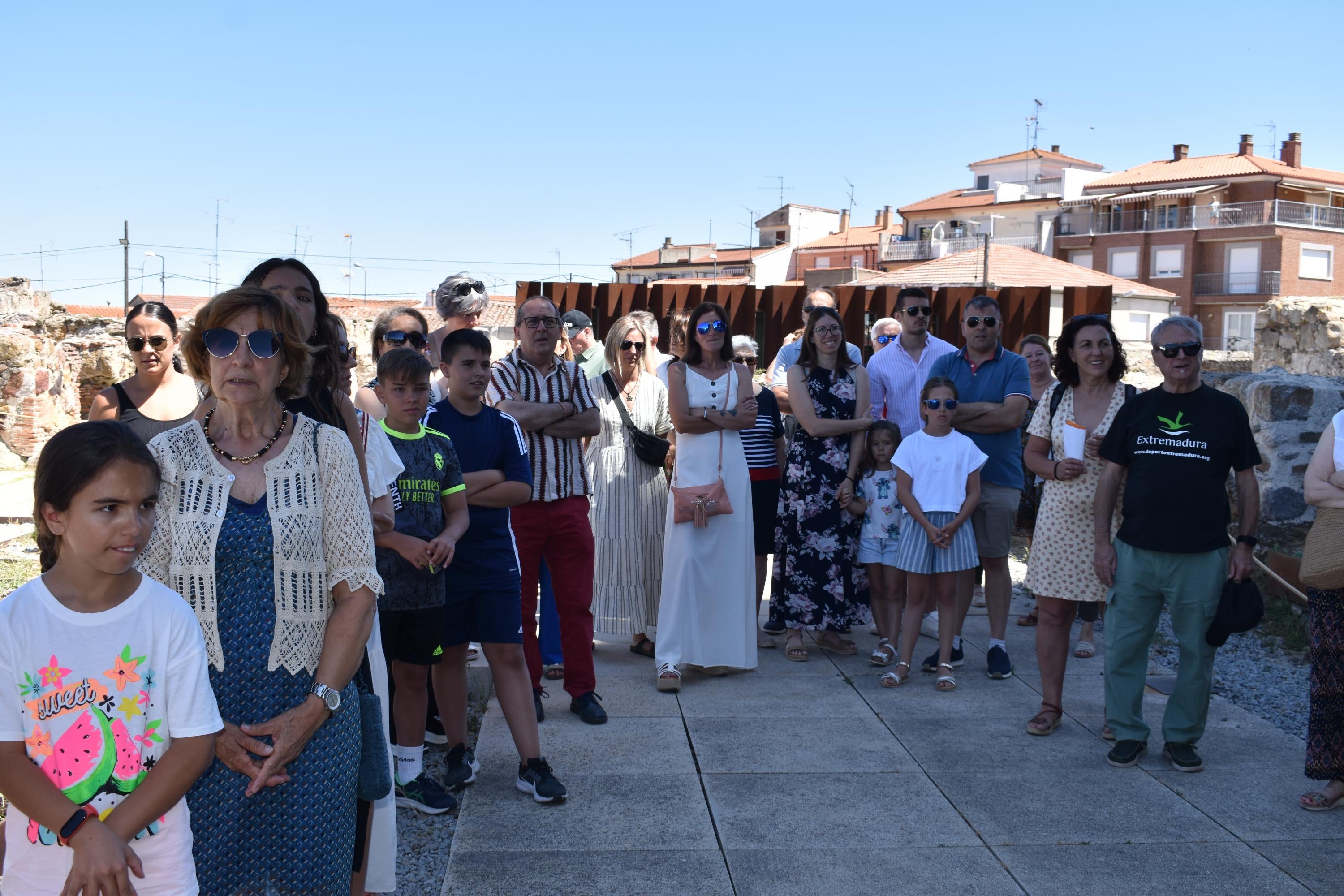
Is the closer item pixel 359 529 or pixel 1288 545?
pixel 359 529

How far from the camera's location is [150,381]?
Answer: 198 inches

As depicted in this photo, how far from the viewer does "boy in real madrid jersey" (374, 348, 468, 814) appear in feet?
13.1

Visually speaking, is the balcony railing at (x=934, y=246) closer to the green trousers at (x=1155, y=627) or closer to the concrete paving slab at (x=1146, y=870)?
the green trousers at (x=1155, y=627)

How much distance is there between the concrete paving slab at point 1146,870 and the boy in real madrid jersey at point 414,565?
2143 mm

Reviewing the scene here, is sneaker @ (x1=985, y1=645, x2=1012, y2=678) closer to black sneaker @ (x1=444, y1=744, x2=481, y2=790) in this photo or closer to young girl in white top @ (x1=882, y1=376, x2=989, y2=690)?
young girl in white top @ (x1=882, y1=376, x2=989, y2=690)

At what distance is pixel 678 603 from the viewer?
580 cm

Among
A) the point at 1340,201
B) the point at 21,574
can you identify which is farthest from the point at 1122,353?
the point at 1340,201

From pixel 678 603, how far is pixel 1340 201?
2380 inches

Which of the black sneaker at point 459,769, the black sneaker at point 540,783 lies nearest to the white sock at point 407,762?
the black sneaker at point 459,769

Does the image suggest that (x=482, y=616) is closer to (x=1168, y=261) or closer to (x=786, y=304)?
(x=786, y=304)

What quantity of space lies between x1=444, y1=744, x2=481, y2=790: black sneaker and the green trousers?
2760 mm

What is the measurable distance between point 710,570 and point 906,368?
182 centimetres

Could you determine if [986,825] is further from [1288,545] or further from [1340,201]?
[1340,201]

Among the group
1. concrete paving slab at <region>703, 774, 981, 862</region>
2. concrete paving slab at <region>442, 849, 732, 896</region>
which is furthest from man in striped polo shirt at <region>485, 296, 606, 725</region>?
concrete paving slab at <region>442, 849, 732, 896</region>
